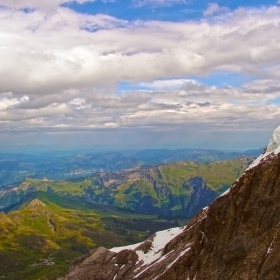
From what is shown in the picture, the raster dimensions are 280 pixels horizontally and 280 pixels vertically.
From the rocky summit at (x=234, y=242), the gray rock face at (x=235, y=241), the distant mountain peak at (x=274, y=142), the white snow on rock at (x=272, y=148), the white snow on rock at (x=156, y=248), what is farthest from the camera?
Answer: the white snow on rock at (x=156, y=248)

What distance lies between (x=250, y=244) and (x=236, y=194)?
21365mm

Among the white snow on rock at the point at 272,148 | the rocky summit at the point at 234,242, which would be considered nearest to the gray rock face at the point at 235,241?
the rocky summit at the point at 234,242

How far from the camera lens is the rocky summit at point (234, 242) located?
89.3m

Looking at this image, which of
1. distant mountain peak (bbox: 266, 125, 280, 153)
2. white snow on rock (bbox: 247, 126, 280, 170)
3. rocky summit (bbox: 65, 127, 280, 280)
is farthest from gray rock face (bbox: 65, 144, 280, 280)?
distant mountain peak (bbox: 266, 125, 280, 153)

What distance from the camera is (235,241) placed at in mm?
102812

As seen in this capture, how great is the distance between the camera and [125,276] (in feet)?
458

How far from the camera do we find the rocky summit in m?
89.3

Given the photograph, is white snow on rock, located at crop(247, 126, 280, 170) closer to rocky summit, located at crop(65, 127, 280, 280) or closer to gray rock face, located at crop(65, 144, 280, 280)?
rocky summit, located at crop(65, 127, 280, 280)

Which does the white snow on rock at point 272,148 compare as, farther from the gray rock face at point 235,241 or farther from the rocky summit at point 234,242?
the gray rock face at point 235,241

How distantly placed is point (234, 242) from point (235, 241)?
0.40 meters

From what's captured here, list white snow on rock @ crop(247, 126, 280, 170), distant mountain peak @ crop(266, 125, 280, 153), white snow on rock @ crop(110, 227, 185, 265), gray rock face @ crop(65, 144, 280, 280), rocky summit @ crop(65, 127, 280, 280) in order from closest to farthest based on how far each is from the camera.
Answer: gray rock face @ crop(65, 144, 280, 280)
rocky summit @ crop(65, 127, 280, 280)
white snow on rock @ crop(247, 126, 280, 170)
distant mountain peak @ crop(266, 125, 280, 153)
white snow on rock @ crop(110, 227, 185, 265)

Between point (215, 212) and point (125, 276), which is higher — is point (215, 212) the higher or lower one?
the higher one

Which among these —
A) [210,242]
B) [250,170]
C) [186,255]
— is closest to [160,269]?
[186,255]

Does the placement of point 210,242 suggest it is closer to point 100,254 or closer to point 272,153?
point 272,153
